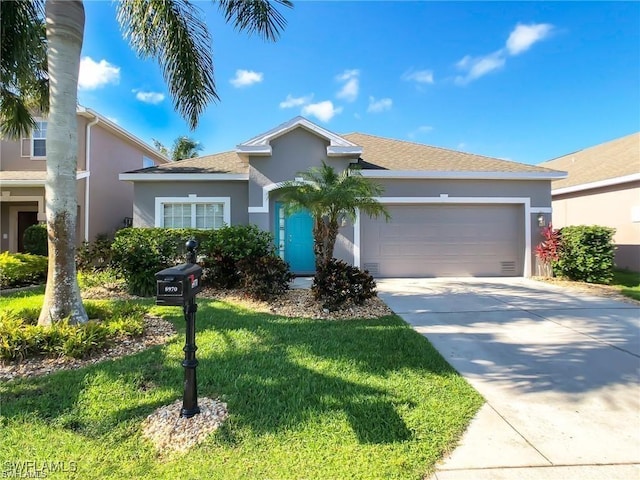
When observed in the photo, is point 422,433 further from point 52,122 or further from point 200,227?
point 200,227

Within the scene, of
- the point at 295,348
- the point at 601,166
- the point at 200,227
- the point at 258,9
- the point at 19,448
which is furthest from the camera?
the point at 601,166

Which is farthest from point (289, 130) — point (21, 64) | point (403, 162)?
point (21, 64)

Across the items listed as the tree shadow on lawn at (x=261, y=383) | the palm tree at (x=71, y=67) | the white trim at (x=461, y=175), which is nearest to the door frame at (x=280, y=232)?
the white trim at (x=461, y=175)

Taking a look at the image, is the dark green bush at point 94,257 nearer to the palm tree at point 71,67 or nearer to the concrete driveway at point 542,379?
the palm tree at point 71,67

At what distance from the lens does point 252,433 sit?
277 cm

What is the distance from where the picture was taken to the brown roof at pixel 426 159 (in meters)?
11.3

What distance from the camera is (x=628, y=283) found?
32.6 ft

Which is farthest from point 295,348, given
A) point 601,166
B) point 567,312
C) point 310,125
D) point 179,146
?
point 179,146

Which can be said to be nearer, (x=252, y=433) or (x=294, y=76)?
(x=252, y=433)

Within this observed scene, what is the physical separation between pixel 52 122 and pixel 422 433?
6.11 meters

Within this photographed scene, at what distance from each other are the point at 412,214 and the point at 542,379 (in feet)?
25.3

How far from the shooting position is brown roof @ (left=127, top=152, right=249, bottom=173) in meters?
11.2

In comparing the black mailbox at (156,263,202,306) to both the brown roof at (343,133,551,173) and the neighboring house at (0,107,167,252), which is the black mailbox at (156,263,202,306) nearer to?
the brown roof at (343,133,551,173)

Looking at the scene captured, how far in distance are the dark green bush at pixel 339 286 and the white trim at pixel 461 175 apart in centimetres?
476
